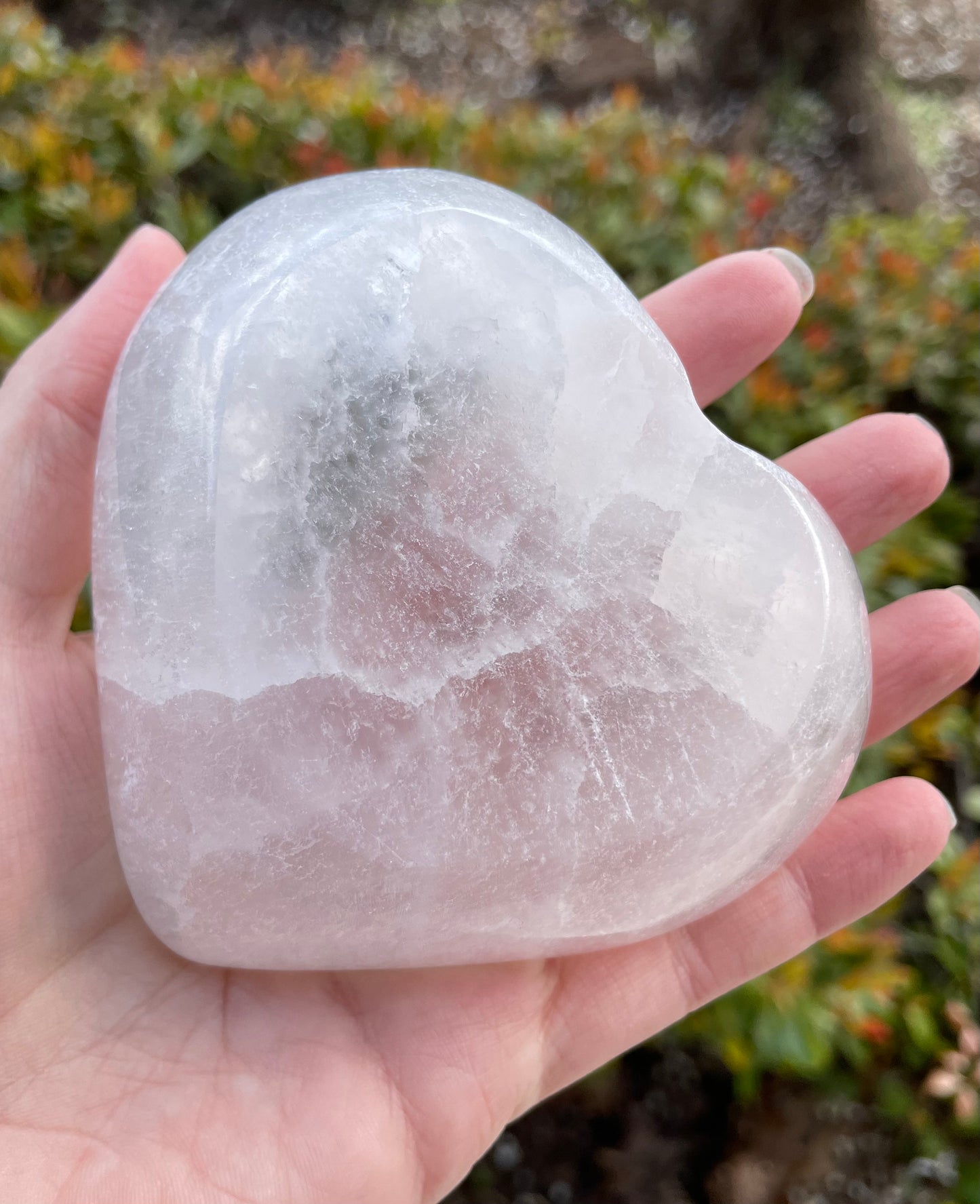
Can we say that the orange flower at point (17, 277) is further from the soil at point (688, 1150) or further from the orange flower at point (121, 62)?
the soil at point (688, 1150)

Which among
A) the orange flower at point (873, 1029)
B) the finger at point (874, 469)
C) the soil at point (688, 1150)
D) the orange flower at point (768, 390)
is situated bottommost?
the soil at point (688, 1150)

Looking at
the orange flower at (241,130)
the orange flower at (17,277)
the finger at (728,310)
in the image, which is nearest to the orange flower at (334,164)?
the orange flower at (241,130)

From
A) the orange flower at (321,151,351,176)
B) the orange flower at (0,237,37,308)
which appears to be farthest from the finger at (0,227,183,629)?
the orange flower at (321,151,351,176)

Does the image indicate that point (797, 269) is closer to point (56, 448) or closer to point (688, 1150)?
point (56, 448)

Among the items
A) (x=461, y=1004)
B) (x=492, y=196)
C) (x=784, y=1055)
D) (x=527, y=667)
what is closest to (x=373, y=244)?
(x=492, y=196)

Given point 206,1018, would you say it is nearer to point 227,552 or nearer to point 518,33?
point 227,552

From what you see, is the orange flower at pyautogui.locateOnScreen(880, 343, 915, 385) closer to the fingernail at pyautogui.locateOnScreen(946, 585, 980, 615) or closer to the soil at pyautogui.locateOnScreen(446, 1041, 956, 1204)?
the fingernail at pyautogui.locateOnScreen(946, 585, 980, 615)
